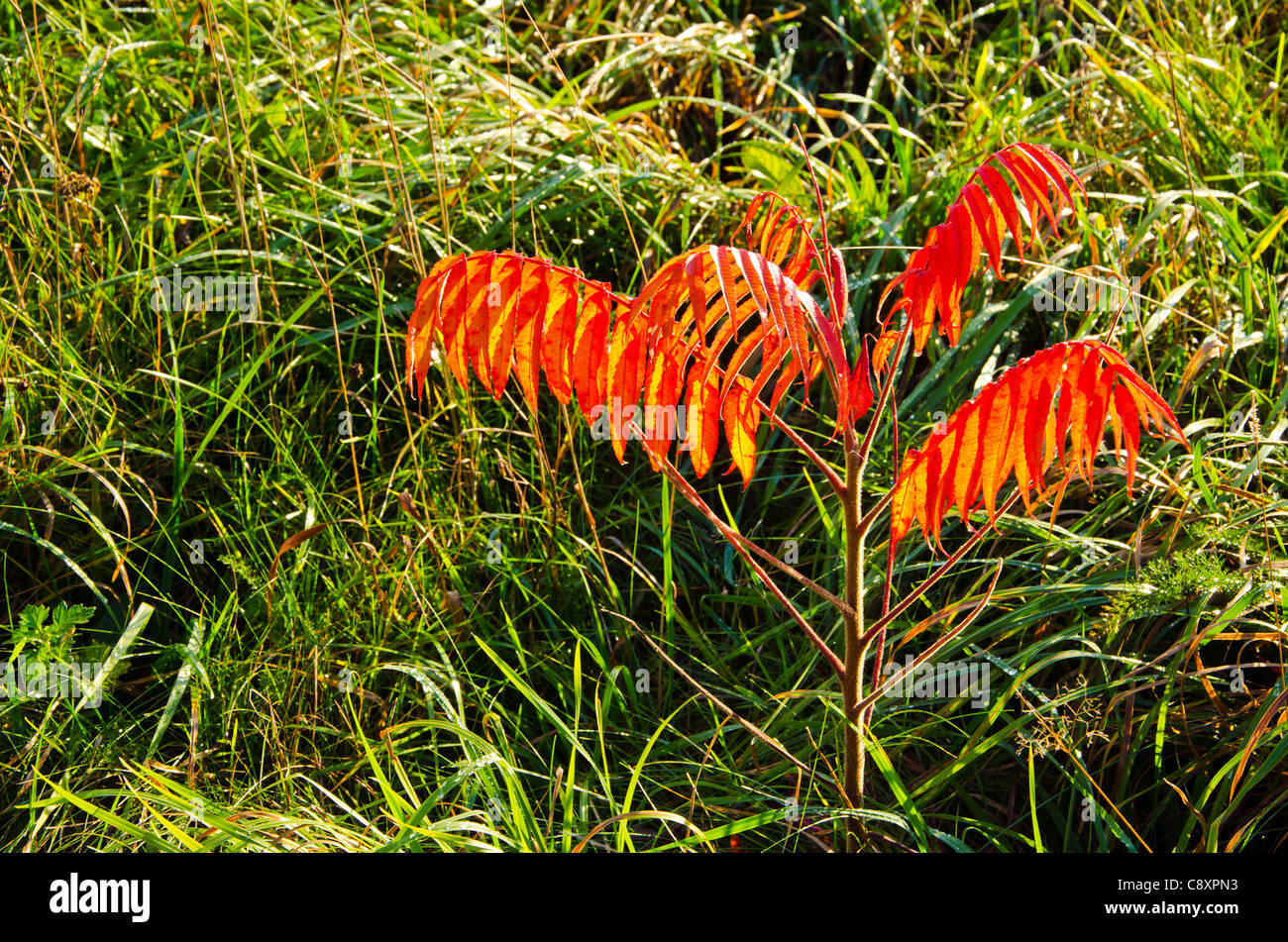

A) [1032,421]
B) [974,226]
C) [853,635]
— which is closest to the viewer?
[1032,421]

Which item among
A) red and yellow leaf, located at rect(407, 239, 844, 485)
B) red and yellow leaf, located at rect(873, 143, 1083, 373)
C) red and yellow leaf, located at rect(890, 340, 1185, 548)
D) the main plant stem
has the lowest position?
the main plant stem

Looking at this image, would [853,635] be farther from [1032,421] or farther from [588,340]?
[588,340]

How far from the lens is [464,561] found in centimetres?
235

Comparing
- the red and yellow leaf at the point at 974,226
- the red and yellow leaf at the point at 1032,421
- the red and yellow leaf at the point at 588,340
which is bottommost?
the red and yellow leaf at the point at 1032,421

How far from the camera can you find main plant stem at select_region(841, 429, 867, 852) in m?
1.58

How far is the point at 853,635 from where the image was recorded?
5.44ft

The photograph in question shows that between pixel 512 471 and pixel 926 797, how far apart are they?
1.08 m

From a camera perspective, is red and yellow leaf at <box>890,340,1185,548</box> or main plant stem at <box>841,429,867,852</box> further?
main plant stem at <box>841,429,867,852</box>

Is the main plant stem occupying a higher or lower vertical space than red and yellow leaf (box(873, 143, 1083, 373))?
lower

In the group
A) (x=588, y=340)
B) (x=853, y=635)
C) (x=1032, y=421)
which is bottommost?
(x=853, y=635)

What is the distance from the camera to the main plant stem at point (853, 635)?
1.58 metres

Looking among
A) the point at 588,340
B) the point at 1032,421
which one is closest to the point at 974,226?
the point at 1032,421

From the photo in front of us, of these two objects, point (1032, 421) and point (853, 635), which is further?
point (853, 635)
